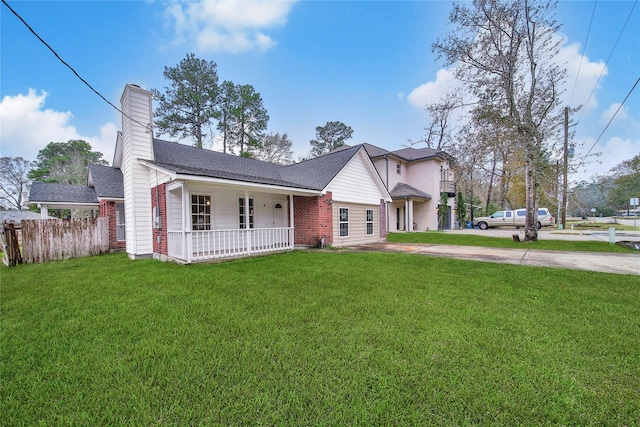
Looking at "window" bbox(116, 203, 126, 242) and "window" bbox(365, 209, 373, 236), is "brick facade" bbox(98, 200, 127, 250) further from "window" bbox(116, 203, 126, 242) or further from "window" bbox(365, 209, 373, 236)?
"window" bbox(365, 209, 373, 236)

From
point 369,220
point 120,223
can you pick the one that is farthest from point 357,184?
point 120,223

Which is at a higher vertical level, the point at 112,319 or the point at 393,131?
the point at 393,131

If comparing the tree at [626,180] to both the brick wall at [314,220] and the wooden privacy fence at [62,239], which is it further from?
the wooden privacy fence at [62,239]

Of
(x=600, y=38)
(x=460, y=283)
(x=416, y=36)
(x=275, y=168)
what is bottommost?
(x=460, y=283)

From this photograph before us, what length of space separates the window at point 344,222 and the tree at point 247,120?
16328 millimetres

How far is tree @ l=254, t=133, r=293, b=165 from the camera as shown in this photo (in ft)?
93.0

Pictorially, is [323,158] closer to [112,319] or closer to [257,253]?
[257,253]

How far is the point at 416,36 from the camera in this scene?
43.1 feet

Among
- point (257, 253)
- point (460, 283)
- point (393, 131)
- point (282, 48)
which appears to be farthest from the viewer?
point (393, 131)

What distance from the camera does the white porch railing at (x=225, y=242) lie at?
24.5ft

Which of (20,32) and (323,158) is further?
(323,158)

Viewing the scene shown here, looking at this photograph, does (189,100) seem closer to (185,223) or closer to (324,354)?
(185,223)

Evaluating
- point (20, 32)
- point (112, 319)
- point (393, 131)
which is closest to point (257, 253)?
point (112, 319)

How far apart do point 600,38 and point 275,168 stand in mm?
15073
